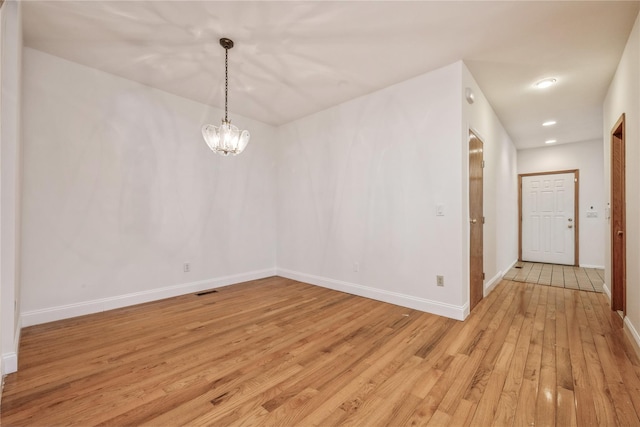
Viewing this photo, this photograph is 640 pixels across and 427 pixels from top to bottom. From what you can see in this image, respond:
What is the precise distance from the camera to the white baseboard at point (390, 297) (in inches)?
116

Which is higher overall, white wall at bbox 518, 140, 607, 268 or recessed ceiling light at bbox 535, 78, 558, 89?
recessed ceiling light at bbox 535, 78, 558, 89

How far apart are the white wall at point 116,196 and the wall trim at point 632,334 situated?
4323 mm

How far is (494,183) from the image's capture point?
4402mm

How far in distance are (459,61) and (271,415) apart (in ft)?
11.3

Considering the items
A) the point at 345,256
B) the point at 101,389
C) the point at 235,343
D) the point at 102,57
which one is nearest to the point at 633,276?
the point at 345,256

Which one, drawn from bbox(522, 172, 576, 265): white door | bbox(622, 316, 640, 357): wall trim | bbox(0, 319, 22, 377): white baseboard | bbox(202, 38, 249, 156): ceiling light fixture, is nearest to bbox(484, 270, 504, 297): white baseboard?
bbox(622, 316, 640, 357): wall trim

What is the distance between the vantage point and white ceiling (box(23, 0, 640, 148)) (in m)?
2.18

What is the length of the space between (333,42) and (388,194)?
1.78m

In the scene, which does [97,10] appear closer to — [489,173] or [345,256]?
[345,256]

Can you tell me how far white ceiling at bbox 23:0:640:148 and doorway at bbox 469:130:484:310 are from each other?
854mm

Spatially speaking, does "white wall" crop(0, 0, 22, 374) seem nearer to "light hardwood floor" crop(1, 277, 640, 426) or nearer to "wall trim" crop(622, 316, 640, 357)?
"light hardwood floor" crop(1, 277, 640, 426)

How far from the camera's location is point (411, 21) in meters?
2.31

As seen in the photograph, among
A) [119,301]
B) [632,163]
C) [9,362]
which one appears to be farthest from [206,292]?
[632,163]

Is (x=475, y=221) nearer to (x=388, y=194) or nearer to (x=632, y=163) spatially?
(x=388, y=194)
